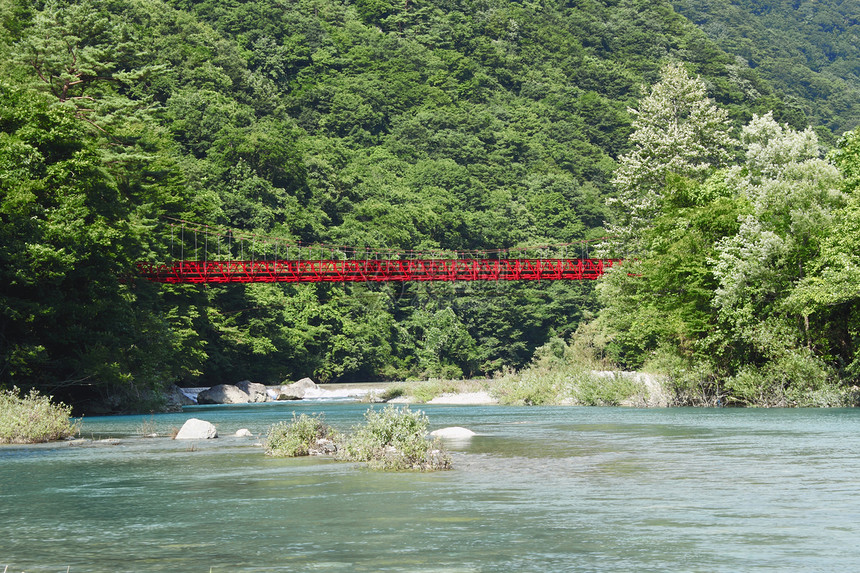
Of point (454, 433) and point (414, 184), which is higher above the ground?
point (414, 184)

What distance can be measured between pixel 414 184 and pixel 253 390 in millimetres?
44655

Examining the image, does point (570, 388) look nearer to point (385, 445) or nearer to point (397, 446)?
point (385, 445)

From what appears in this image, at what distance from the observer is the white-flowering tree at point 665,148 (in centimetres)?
4353

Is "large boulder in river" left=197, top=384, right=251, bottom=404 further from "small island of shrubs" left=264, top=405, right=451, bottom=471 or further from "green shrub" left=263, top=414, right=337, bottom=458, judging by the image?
"small island of shrubs" left=264, top=405, right=451, bottom=471

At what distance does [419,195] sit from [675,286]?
5971 centimetres

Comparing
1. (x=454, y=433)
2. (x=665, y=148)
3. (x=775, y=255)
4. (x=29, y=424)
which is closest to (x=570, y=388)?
(x=665, y=148)

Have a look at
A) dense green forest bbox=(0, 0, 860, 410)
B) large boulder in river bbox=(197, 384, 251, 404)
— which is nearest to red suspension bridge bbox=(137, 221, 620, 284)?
dense green forest bbox=(0, 0, 860, 410)

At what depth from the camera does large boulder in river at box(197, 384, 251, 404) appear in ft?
179

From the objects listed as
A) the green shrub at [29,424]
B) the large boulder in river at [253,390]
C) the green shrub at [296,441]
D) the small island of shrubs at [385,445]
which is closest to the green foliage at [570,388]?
the large boulder in river at [253,390]

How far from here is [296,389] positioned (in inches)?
2400

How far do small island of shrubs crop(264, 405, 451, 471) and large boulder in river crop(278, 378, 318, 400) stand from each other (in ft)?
134

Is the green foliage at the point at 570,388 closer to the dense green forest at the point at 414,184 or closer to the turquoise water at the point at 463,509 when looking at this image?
the dense green forest at the point at 414,184

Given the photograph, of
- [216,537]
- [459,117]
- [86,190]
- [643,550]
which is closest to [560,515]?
[643,550]

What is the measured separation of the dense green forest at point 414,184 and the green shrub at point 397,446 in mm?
16965
